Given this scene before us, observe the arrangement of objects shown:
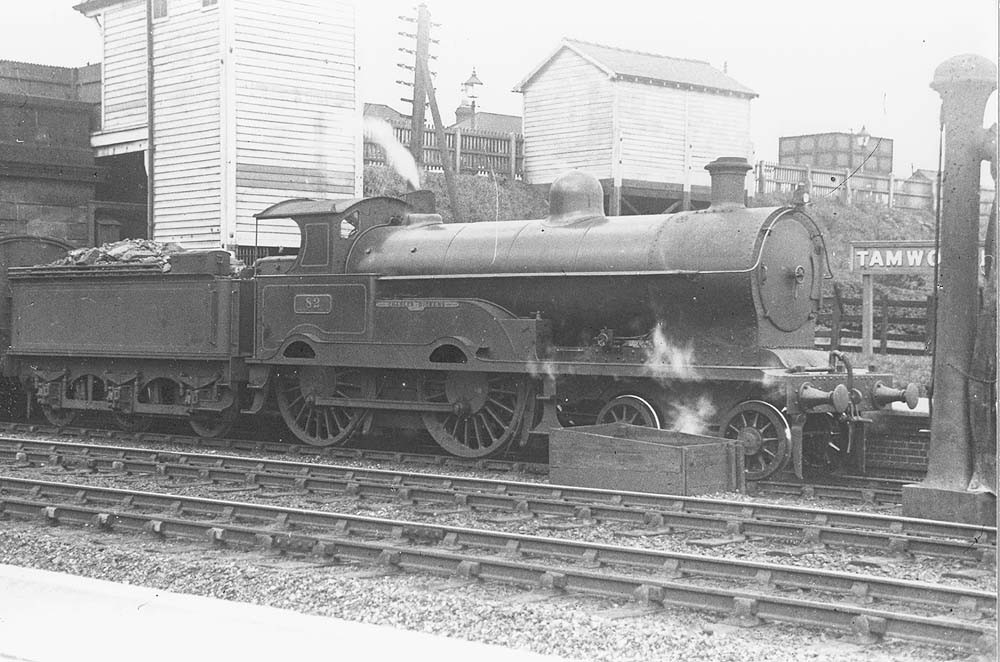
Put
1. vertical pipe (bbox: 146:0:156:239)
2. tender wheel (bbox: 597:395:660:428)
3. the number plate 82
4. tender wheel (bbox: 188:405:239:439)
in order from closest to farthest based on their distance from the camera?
tender wheel (bbox: 597:395:660:428)
the number plate 82
tender wheel (bbox: 188:405:239:439)
vertical pipe (bbox: 146:0:156:239)

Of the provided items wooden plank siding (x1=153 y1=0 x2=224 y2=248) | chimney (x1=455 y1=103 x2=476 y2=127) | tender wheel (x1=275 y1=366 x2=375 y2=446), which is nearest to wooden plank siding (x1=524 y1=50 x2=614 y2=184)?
chimney (x1=455 y1=103 x2=476 y2=127)

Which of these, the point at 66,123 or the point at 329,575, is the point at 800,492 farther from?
the point at 66,123

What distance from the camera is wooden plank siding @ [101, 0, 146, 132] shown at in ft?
58.0

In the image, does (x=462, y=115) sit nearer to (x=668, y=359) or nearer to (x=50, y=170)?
(x=50, y=170)

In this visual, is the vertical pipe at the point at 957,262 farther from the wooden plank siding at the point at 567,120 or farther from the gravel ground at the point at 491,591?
the wooden plank siding at the point at 567,120

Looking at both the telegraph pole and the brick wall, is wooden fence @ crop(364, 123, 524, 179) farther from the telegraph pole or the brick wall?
the brick wall

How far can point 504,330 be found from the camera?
35.7ft

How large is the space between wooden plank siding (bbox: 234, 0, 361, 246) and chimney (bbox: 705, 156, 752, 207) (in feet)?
26.0

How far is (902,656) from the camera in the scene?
16.1 feet

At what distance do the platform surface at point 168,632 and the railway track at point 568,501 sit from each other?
3.31 meters

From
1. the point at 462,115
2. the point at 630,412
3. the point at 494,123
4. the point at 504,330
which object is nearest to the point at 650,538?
the point at 630,412

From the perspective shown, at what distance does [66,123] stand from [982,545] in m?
16.2

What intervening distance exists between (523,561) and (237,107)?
11146 mm

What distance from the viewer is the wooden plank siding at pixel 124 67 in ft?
58.0
